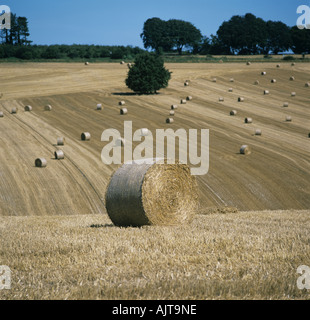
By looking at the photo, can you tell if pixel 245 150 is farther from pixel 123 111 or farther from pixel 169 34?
pixel 169 34

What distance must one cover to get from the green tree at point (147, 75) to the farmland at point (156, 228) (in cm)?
99

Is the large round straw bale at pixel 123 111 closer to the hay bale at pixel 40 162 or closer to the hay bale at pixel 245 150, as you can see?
the hay bale at pixel 245 150

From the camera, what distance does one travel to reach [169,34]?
15562 centimetres

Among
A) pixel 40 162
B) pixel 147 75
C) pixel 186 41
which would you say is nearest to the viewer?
pixel 40 162

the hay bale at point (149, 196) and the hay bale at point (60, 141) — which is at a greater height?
the hay bale at point (149, 196)

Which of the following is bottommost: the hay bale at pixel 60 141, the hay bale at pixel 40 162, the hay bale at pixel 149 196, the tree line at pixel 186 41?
the hay bale at pixel 40 162

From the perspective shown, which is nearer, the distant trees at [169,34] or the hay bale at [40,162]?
the hay bale at [40,162]

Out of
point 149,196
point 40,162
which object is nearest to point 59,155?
point 40,162

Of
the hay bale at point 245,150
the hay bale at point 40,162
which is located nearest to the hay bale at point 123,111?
the hay bale at point 245,150

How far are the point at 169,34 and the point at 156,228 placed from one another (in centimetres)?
15076

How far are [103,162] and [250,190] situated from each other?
7.70 metres

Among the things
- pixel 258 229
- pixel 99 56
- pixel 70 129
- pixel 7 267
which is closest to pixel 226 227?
pixel 258 229

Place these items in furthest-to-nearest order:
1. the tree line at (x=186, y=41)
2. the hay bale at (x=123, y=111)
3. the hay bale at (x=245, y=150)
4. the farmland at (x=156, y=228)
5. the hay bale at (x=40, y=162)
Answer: the tree line at (x=186, y=41)
the hay bale at (x=123, y=111)
the hay bale at (x=245, y=150)
the hay bale at (x=40, y=162)
the farmland at (x=156, y=228)

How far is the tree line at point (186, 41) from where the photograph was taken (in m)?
77.9
